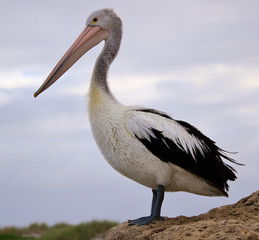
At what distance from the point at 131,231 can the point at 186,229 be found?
1.14 m

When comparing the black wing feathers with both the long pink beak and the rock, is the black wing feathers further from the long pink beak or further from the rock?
the long pink beak

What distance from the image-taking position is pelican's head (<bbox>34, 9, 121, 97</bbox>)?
712cm

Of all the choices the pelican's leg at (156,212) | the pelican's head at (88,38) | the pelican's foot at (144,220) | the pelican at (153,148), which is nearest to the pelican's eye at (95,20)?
the pelican's head at (88,38)

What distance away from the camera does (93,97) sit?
654cm

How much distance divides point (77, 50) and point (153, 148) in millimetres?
2358

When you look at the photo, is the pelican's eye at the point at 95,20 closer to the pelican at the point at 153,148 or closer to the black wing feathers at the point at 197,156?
the pelican at the point at 153,148

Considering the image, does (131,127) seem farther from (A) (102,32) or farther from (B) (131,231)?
(A) (102,32)

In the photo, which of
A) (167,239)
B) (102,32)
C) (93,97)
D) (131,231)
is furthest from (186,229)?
(102,32)

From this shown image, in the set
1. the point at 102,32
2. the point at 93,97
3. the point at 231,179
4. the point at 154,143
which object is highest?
the point at 102,32

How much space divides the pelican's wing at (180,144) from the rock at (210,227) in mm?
564

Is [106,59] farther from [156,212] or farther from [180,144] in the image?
[156,212]

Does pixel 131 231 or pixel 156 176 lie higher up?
pixel 156 176

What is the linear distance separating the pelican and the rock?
271mm

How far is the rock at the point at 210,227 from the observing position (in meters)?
4.72
